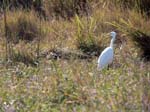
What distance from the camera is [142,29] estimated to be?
8969 mm

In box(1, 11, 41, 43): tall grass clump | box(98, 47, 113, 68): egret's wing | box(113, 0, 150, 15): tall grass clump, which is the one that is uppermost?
box(113, 0, 150, 15): tall grass clump

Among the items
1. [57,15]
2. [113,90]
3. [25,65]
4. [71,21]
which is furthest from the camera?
[57,15]

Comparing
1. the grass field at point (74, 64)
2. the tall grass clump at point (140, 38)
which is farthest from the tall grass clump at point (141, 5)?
the tall grass clump at point (140, 38)

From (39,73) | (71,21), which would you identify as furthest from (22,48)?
(71,21)

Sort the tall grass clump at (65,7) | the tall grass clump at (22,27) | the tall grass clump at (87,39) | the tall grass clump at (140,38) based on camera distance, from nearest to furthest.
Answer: the tall grass clump at (140,38) → the tall grass clump at (87,39) → the tall grass clump at (22,27) → the tall grass clump at (65,7)

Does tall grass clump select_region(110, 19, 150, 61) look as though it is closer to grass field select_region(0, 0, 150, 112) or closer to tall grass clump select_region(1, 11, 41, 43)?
grass field select_region(0, 0, 150, 112)

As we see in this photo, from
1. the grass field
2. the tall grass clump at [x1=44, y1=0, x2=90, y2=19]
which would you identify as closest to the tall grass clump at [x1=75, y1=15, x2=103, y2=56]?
the grass field

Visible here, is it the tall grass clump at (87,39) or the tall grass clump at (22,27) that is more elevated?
the tall grass clump at (87,39)

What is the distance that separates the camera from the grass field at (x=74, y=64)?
5457 mm

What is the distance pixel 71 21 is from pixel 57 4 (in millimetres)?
1032

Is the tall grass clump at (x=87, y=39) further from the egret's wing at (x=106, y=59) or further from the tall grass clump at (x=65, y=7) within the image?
the tall grass clump at (x=65, y=7)

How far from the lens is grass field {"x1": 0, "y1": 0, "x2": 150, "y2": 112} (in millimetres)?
5457

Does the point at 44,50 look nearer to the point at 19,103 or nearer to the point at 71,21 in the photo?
the point at 71,21

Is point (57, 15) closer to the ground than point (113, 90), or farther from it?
closer to the ground
